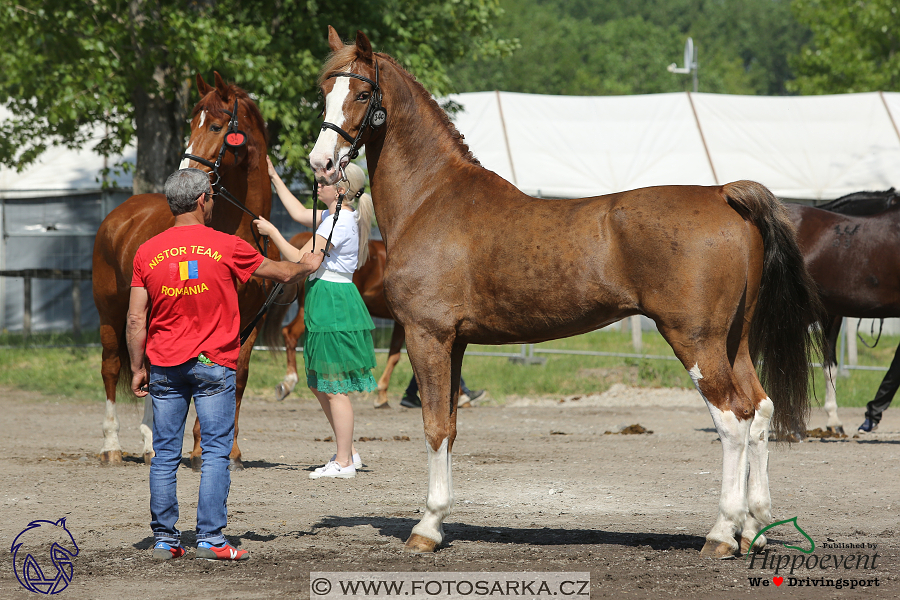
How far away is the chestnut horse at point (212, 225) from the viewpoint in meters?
6.42

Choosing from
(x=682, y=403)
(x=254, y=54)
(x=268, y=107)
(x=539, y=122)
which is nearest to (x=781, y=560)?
(x=682, y=403)

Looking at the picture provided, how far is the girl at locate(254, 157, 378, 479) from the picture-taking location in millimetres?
6438

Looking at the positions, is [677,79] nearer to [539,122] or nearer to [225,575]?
[539,122]

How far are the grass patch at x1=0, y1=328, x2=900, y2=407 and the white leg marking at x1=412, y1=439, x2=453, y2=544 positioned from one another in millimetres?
7245

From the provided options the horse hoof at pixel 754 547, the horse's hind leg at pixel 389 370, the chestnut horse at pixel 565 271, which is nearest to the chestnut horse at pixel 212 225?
the chestnut horse at pixel 565 271

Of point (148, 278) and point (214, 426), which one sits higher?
point (148, 278)

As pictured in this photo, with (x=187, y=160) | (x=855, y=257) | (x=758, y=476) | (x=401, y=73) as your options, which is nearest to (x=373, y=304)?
(x=187, y=160)

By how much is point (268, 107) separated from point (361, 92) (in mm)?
8292

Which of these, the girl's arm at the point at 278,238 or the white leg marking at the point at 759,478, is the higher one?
the girl's arm at the point at 278,238

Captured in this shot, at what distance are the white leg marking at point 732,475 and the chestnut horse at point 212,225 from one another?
3.59m

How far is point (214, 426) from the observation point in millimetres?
4270

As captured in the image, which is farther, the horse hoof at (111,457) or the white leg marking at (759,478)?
the horse hoof at (111,457)

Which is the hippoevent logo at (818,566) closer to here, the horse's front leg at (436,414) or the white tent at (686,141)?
the horse's front leg at (436,414)

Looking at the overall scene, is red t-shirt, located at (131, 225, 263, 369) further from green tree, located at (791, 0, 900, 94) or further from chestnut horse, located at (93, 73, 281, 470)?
green tree, located at (791, 0, 900, 94)
